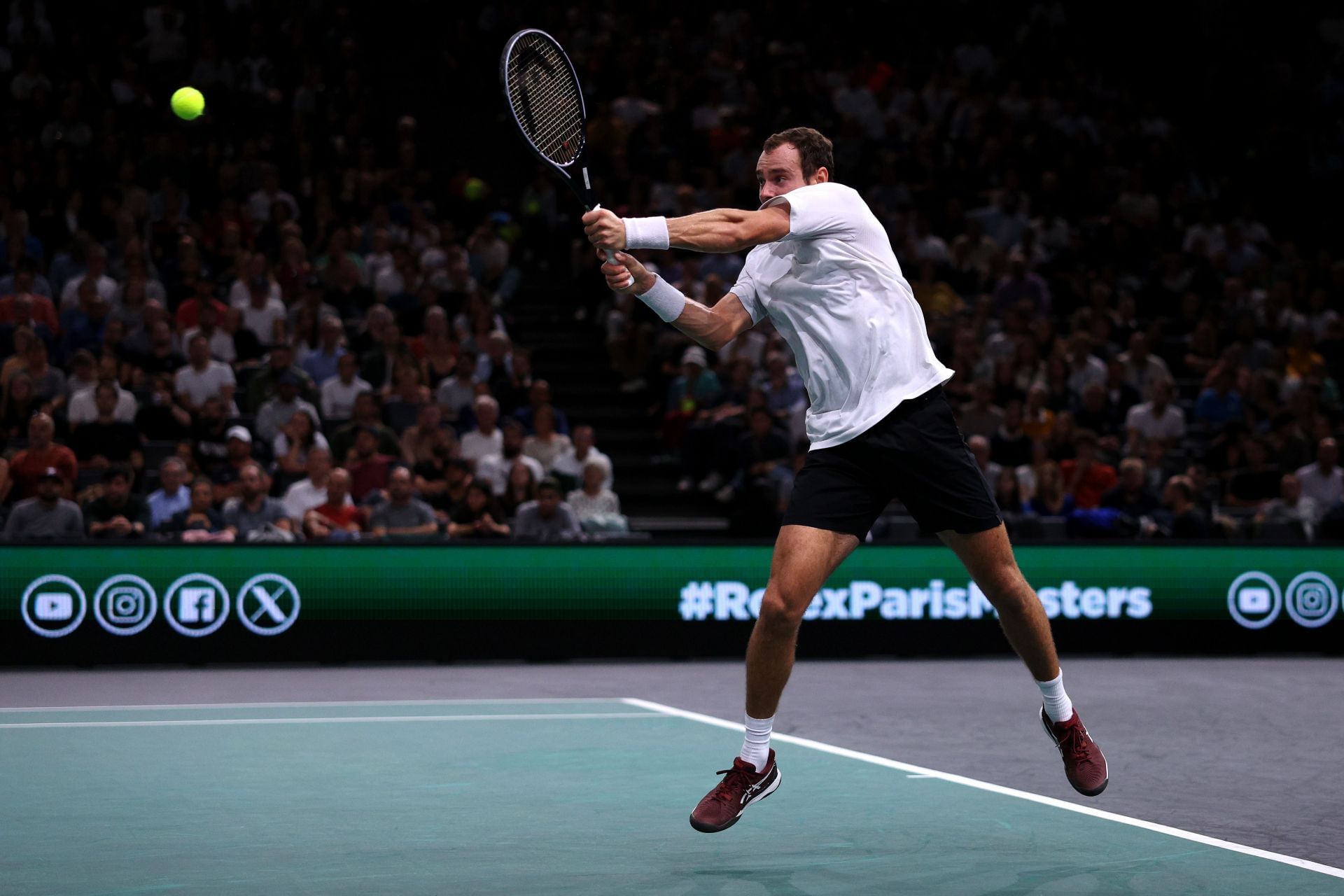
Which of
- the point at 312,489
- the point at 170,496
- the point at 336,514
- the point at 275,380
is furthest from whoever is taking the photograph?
the point at 275,380

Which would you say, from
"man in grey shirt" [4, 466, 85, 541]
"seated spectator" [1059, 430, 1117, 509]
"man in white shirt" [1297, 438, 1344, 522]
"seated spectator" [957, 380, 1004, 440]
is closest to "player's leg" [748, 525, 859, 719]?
"man in grey shirt" [4, 466, 85, 541]

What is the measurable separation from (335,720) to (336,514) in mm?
3614

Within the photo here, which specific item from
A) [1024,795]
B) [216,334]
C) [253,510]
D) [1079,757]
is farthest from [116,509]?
[1079,757]

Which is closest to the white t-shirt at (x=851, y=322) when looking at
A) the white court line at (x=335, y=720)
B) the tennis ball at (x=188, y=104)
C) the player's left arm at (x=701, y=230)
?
the player's left arm at (x=701, y=230)

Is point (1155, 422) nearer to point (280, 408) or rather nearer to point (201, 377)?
point (280, 408)

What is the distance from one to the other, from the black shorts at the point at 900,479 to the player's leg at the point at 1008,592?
0.21ft

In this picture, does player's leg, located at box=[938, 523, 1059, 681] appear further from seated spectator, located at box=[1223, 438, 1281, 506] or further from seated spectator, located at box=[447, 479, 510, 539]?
seated spectator, located at box=[1223, 438, 1281, 506]

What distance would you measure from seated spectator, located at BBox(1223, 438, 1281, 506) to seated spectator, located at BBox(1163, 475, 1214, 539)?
5.58 feet

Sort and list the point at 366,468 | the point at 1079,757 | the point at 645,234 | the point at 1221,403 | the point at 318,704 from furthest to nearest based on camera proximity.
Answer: the point at 1221,403 < the point at 366,468 < the point at 318,704 < the point at 1079,757 < the point at 645,234

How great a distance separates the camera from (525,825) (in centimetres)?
581

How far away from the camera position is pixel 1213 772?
707cm

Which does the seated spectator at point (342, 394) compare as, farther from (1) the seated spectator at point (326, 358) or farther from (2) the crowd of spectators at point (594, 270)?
(1) the seated spectator at point (326, 358)

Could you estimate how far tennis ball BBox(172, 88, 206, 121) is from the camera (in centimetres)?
1733

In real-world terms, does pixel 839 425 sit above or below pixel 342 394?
above
